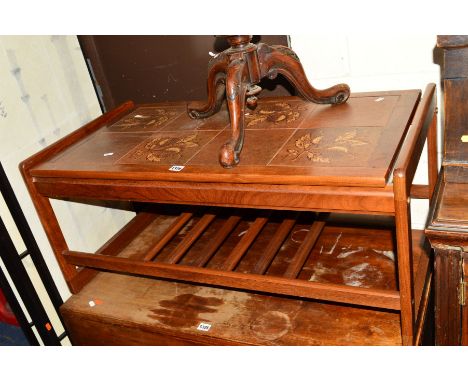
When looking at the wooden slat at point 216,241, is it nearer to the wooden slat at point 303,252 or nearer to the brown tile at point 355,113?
the wooden slat at point 303,252

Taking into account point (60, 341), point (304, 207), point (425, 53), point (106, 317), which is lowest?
point (60, 341)

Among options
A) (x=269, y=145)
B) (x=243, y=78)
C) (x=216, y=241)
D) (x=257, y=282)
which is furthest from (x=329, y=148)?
(x=216, y=241)

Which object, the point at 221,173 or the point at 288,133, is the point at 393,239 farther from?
the point at 221,173

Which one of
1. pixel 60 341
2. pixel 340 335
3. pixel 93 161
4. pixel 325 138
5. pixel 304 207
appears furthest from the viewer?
pixel 60 341

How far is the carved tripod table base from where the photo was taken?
1249 mm

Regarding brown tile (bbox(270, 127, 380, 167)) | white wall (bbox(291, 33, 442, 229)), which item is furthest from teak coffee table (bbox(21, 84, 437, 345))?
white wall (bbox(291, 33, 442, 229))

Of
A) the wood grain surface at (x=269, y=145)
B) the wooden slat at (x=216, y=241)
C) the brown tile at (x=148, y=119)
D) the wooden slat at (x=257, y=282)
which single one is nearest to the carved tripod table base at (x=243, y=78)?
the wood grain surface at (x=269, y=145)

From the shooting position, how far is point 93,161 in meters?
1.45

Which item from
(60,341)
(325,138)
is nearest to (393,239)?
(325,138)

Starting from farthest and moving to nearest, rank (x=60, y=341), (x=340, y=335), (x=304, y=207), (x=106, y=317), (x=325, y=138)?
1. (x=60, y=341)
2. (x=106, y=317)
3. (x=340, y=335)
4. (x=325, y=138)
5. (x=304, y=207)

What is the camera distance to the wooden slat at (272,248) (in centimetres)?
148

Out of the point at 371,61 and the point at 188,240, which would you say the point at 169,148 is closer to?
the point at 188,240

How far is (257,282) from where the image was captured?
1.33 meters

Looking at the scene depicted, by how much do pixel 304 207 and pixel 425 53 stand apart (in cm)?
70
